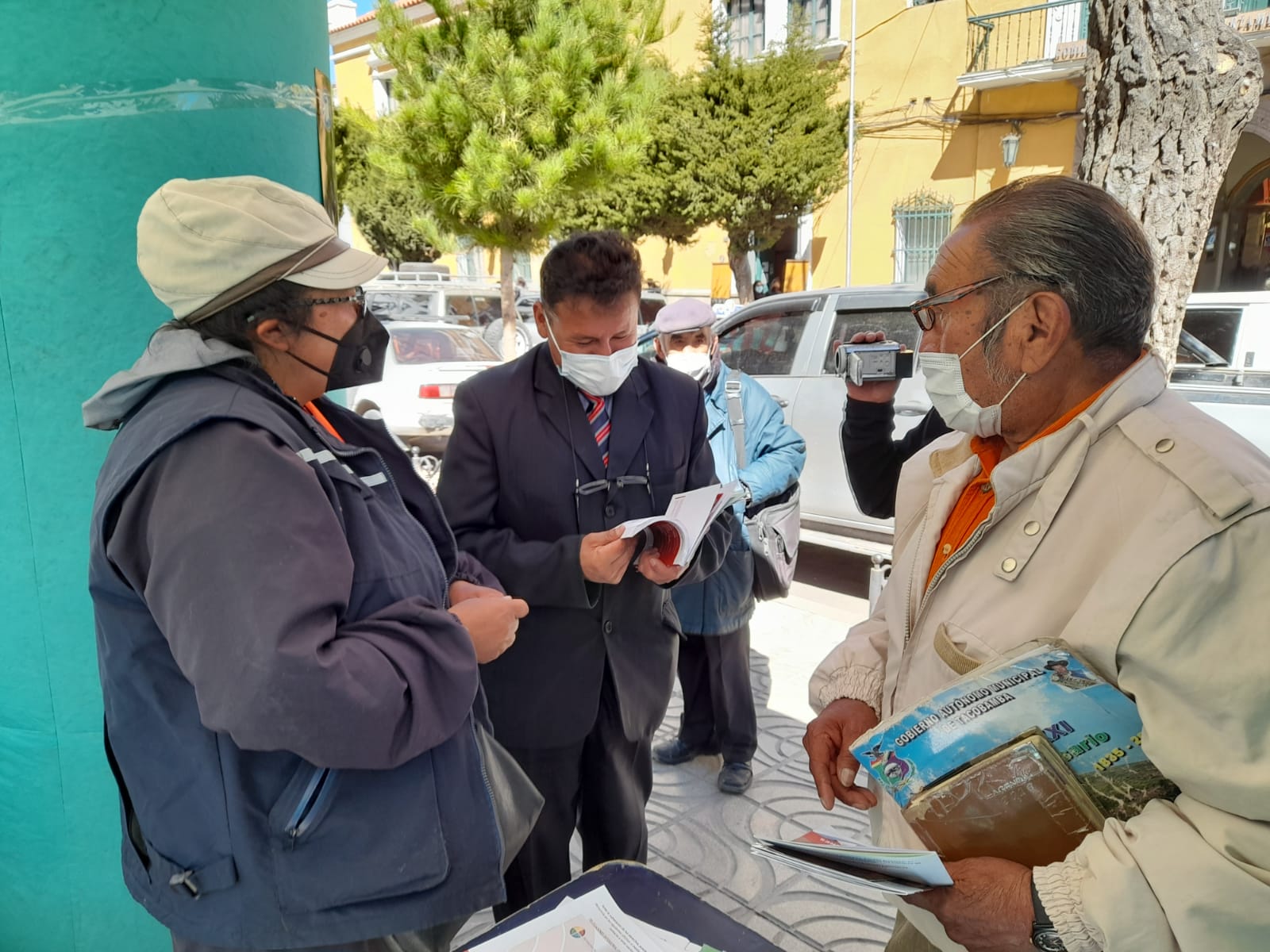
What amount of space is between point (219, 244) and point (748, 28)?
21.5m

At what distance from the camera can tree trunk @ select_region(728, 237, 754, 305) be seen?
740 inches

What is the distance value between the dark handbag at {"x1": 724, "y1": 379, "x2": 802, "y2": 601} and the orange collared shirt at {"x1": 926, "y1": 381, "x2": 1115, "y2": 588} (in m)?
1.91

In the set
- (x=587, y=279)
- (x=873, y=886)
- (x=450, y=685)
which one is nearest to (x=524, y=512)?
(x=587, y=279)

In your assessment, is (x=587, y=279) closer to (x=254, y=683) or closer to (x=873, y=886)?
(x=254, y=683)

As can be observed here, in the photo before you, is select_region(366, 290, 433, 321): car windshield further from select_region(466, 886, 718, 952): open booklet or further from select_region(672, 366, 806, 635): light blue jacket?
select_region(466, 886, 718, 952): open booklet

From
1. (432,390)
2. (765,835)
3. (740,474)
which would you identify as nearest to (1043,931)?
(765,835)

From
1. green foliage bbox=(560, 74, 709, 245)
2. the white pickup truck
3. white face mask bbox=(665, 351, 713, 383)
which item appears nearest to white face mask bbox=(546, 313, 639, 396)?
white face mask bbox=(665, 351, 713, 383)

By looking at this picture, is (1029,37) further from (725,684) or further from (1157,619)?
(1157,619)

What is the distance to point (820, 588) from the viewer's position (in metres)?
5.88

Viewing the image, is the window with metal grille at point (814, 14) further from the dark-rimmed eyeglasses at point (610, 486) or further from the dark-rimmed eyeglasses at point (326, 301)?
the dark-rimmed eyeglasses at point (326, 301)

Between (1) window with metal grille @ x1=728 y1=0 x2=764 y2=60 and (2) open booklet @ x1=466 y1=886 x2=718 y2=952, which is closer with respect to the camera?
(2) open booklet @ x1=466 y1=886 x2=718 y2=952

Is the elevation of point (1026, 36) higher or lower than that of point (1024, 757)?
higher

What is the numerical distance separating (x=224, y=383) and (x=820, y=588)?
510 cm

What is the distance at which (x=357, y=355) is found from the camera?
1.51 meters
